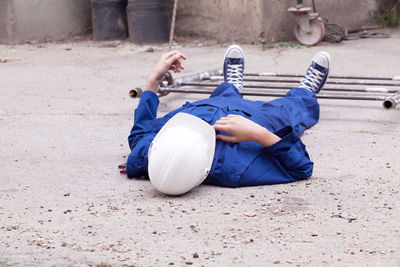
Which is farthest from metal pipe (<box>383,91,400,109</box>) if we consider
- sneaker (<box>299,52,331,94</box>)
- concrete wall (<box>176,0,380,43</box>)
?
concrete wall (<box>176,0,380,43</box>)

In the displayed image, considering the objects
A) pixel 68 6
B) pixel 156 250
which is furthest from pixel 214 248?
pixel 68 6

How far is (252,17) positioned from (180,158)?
14.1 feet

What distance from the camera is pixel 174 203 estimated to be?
2275mm

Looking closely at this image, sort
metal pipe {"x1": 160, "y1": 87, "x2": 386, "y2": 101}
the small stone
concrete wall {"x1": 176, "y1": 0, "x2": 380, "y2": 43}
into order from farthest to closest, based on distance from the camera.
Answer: concrete wall {"x1": 176, "y1": 0, "x2": 380, "y2": 43}
metal pipe {"x1": 160, "y1": 87, "x2": 386, "y2": 101}
the small stone

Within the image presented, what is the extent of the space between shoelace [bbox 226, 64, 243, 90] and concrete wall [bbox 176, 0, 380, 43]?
8.49ft

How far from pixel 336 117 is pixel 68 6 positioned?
4143 mm

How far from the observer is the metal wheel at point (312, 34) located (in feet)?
20.1

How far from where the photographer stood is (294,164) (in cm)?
245

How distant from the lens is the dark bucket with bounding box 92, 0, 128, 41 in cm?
665

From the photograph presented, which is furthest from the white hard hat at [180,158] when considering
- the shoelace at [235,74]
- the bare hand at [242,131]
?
the shoelace at [235,74]

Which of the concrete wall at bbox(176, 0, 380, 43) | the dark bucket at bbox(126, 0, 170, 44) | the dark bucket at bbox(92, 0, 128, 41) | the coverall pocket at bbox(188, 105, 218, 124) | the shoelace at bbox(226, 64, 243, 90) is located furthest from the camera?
the dark bucket at bbox(92, 0, 128, 41)

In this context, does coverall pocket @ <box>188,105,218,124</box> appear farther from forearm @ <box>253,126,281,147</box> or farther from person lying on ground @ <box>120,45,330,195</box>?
forearm @ <box>253,126,281,147</box>

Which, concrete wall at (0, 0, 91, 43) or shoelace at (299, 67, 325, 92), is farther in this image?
concrete wall at (0, 0, 91, 43)

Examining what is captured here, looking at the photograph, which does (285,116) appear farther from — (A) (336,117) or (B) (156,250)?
(B) (156,250)
